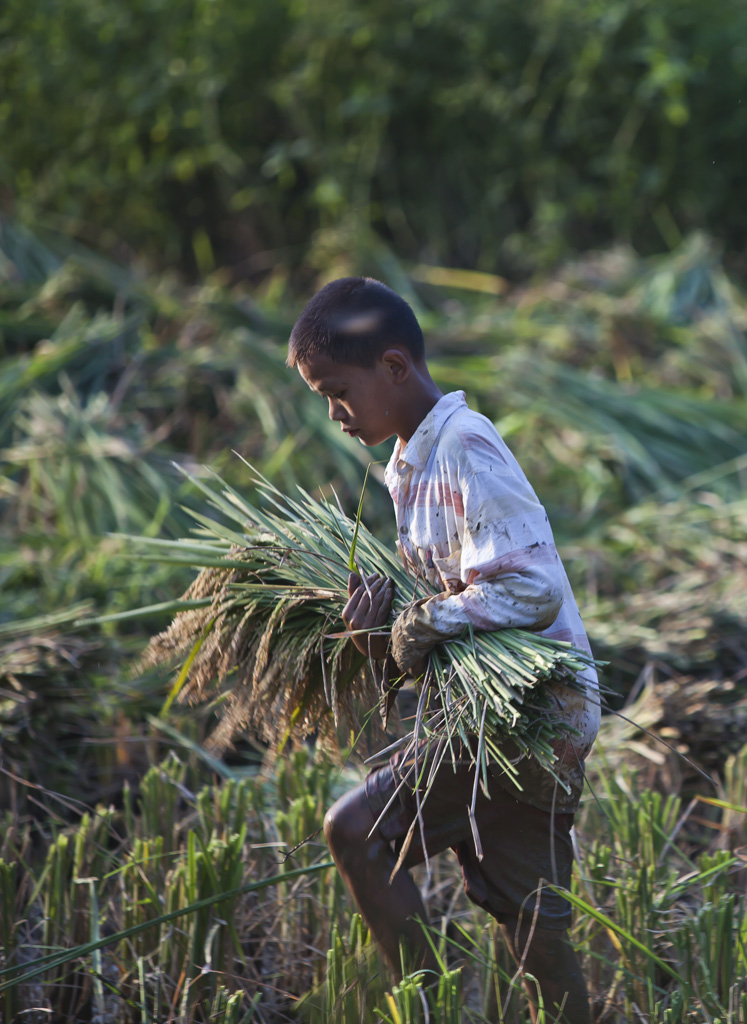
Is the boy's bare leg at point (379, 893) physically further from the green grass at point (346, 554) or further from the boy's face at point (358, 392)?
the boy's face at point (358, 392)

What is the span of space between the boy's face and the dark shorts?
584 mm

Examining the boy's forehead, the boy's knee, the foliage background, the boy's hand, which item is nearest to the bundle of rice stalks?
the boy's hand

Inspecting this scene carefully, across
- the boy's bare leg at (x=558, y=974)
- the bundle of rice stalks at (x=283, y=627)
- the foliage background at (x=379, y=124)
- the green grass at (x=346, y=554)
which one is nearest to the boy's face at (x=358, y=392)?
the bundle of rice stalks at (x=283, y=627)

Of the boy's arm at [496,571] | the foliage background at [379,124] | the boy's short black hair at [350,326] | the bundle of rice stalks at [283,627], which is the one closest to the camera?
the boy's arm at [496,571]

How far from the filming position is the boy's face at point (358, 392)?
178cm

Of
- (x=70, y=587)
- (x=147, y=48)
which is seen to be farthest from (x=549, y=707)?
A: (x=147, y=48)

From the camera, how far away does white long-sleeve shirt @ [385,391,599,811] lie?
166 centimetres

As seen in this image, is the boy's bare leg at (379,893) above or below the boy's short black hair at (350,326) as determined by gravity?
below

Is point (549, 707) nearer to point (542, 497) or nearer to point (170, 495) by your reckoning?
point (170, 495)

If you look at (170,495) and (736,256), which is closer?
(170,495)

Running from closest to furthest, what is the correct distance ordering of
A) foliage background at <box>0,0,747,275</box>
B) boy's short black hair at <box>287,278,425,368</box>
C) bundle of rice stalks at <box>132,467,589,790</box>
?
boy's short black hair at <box>287,278,425,368</box> → bundle of rice stalks at <box>132,467,589,790</box> → foliage background at <box>0,0,747,275</box>

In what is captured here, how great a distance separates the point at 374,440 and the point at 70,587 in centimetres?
192

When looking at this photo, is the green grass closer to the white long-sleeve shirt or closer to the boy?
the boy

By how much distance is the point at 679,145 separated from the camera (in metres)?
6.80
